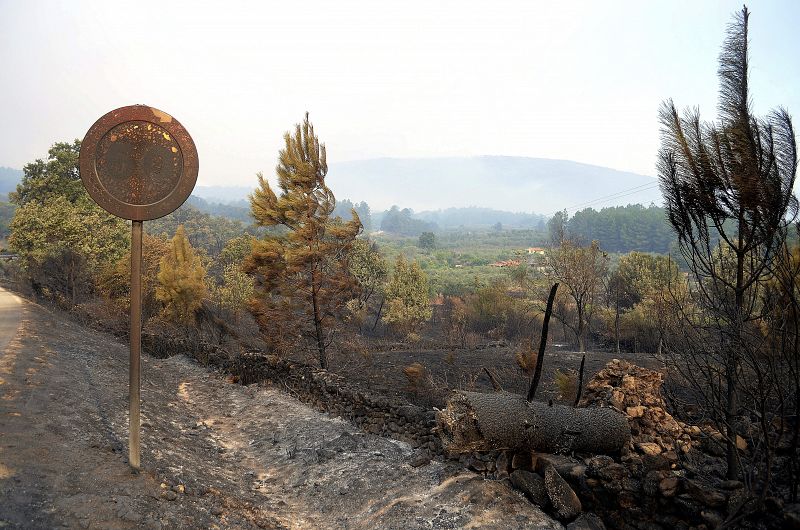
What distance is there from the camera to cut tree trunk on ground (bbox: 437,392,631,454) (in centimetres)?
592

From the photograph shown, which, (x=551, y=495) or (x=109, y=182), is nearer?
(x=109, y=182)

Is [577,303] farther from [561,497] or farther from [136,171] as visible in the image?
[136,171]

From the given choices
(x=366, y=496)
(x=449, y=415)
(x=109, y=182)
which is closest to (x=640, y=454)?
(x=449, y=415)

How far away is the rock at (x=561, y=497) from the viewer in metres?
5.27

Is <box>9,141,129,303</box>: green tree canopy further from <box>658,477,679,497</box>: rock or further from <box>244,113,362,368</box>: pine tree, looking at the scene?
<box>658,477,679,497</box>: rock

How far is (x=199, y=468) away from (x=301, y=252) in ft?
24.5

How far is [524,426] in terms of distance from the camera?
5957mm

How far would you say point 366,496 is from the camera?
6082 millimetres

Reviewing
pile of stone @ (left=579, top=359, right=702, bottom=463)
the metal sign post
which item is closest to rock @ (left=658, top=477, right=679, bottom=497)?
pile of stone @ (left=579, top=359, right=702, bottom=463)

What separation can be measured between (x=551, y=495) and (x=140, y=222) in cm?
536

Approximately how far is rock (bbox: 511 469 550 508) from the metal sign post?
433 cm

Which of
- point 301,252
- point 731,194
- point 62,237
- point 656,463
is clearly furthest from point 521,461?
point 62,237

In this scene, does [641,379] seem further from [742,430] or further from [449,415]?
[449,415]

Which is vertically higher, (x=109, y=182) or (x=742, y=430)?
(x=109, y=182)
